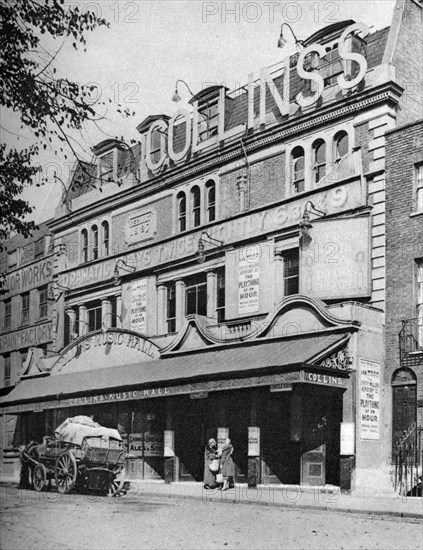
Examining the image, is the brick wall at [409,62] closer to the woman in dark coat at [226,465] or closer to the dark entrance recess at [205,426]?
the dark entrance recess at [205,426]

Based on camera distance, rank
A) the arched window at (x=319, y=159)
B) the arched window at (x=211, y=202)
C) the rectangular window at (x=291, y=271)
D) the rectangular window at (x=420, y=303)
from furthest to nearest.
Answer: the arched window at (x=211, y=202) → the rectangular window at (x=291, y=271) → the arched window at (x=319, y=159) → the rectangular window at (x=420, y=303)

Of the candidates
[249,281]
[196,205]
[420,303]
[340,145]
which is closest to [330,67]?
[340,145]

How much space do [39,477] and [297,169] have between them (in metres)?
8.67

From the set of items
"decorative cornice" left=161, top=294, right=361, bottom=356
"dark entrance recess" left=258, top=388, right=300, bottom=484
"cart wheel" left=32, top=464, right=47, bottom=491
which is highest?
"decorative cornice" left=161, top=294, right=361, bottom=356

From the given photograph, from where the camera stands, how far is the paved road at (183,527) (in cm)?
1169

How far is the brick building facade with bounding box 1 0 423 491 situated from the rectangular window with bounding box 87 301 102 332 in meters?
0.04

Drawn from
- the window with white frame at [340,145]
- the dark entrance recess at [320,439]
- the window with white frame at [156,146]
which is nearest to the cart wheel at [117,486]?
the dark entrance recess at [320,439]

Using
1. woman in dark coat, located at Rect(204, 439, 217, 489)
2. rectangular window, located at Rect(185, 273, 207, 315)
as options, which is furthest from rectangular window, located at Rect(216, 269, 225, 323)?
woman in dark coat, located at Rect(204, 439, 217, 489)

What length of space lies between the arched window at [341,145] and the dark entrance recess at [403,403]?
4772mm

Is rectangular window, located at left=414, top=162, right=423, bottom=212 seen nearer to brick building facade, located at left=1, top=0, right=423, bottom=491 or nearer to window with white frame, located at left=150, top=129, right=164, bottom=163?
brick building facade, located at left=1, top=0, right=423, bottom=491

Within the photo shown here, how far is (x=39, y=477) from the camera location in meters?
17.5

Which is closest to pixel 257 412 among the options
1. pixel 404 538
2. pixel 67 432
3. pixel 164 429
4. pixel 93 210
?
pixel 164 429

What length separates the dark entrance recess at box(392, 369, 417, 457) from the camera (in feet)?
58.1

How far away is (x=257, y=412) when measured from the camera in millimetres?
19219
